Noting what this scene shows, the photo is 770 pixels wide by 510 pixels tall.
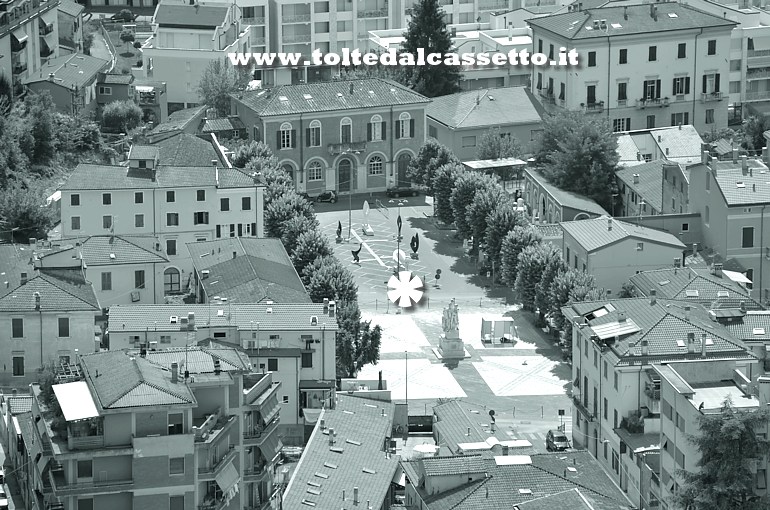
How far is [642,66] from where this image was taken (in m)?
166

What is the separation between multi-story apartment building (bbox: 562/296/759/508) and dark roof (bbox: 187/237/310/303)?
55.7 feet

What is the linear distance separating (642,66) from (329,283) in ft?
164

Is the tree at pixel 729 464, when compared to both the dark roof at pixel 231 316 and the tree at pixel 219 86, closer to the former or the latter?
the dark roof at pixel 231 316

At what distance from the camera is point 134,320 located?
111m

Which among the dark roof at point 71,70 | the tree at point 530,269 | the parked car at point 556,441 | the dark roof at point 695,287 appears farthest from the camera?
the dark roof at point 71,70

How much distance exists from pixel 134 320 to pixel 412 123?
51.6m

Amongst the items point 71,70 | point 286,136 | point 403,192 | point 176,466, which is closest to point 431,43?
point 403,192

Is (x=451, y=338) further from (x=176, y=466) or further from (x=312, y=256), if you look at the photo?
(x=176, y=466)

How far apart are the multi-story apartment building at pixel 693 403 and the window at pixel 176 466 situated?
19335 millimetres

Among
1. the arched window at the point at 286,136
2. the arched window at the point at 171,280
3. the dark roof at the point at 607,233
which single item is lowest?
the arched window at the point at 171,280

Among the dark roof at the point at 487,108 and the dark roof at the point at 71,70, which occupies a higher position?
the dark roof at the point at 71,70

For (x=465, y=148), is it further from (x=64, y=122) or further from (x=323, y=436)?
(x=323, y=436)

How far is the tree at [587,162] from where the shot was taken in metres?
147

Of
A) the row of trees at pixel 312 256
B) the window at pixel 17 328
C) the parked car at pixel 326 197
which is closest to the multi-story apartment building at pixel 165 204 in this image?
the row of trees at pixel 312 256
